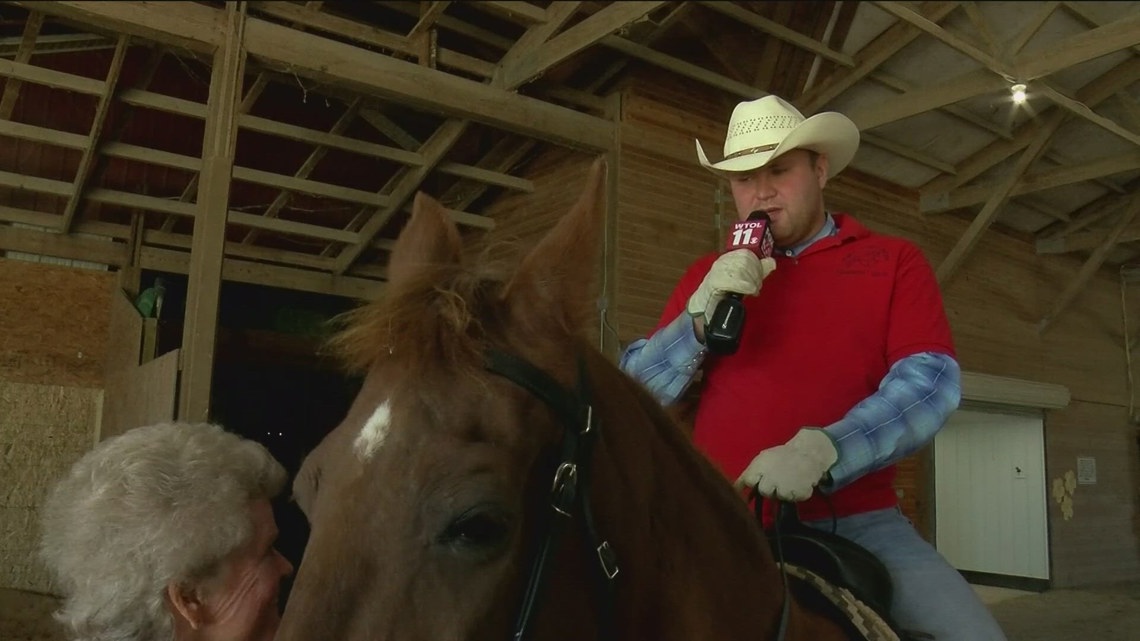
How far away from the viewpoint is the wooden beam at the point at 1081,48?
449 cm

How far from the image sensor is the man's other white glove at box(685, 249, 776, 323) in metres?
1.70

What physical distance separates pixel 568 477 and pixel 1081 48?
4.92m

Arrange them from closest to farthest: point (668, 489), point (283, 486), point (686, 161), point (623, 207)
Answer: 1. point (668, 489)
2. point (283, 486)
3. point (623, 207)
4. point (686, 161)

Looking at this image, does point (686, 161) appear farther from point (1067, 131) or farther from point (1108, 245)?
point (1108, 245)

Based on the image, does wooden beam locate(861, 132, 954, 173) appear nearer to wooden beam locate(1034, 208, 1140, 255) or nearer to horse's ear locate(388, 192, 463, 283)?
wooden beam locate(1034, 208, 1140, 255)

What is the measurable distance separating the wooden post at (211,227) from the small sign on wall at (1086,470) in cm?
970

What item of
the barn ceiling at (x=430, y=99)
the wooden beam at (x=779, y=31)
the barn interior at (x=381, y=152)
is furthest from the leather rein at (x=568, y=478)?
the wooden beam at (x=779, y=31)

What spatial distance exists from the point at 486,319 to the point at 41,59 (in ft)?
19.8

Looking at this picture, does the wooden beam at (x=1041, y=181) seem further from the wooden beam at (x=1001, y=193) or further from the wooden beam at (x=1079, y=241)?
the wooden beam at (x=1079, y=241)

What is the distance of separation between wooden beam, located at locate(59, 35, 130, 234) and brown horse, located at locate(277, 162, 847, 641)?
12.2 feet

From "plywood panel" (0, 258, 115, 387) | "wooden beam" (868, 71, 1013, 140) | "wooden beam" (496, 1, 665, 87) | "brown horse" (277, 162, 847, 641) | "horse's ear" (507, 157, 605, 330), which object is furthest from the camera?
"plywood panel" (0, 258, 115, 387)

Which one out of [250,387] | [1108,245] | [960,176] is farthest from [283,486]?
[1108,245]

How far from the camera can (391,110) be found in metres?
5.97

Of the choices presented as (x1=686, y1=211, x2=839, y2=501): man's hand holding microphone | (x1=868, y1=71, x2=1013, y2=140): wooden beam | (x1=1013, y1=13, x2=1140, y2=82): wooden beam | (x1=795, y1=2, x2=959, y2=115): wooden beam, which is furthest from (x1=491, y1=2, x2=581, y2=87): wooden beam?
(x1=686, y1=211, x2=839, y2=501): man's hand holding microphone
